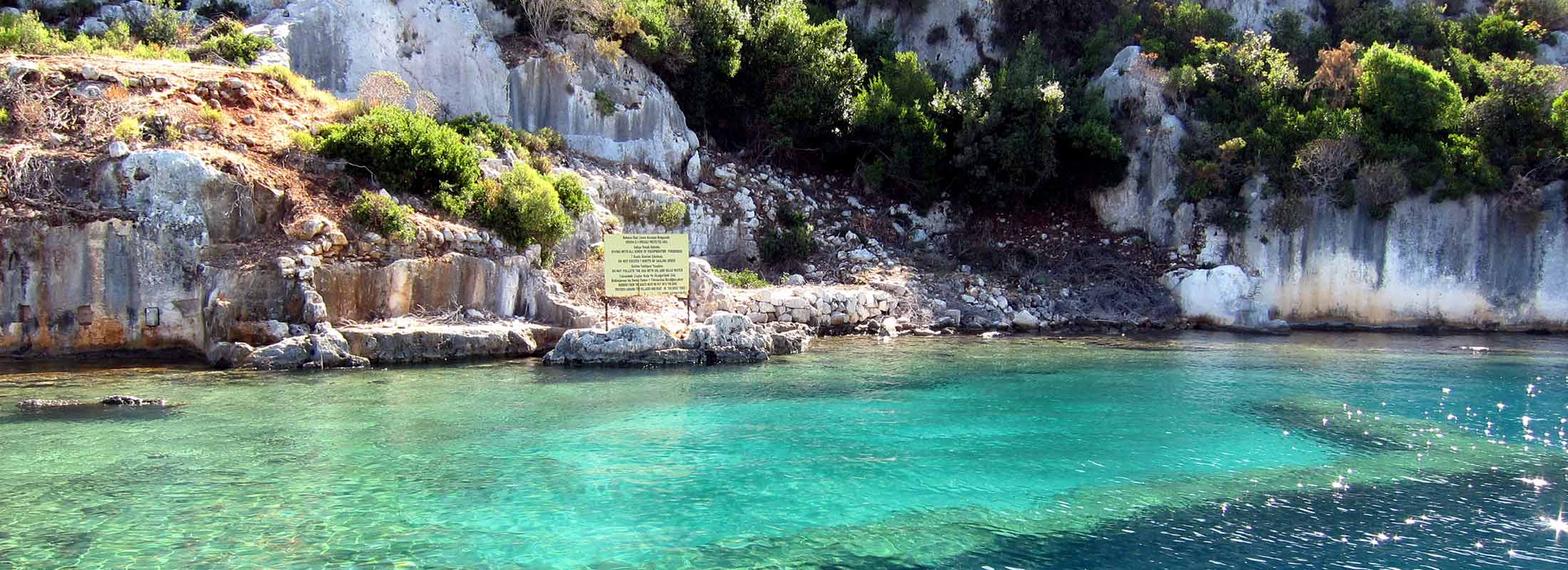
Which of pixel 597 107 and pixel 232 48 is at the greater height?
pixel 232 48

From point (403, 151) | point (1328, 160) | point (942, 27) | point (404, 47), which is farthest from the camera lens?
point (942, 27)

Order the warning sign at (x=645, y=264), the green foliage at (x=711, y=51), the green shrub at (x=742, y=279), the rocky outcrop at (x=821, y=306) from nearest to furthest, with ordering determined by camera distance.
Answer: the warning sign at (x=645, y=264), the rocky outcrop at (x=821, y=306), the green shrub at (x=742, y=279), the green foliage at (x=711, y=51)

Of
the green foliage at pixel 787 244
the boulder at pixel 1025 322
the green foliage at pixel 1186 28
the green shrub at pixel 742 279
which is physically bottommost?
the boulder at pixel 1025 322

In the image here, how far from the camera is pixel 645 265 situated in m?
18.4

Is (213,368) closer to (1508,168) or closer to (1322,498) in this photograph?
(1322,498)

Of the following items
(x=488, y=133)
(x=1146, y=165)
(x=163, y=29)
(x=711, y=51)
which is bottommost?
(x=488, y=133)

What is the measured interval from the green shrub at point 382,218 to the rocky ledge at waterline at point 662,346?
13.4ft

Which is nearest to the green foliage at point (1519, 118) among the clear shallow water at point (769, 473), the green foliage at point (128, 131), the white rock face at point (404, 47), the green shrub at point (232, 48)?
the clear shallow water at point (769, 473)

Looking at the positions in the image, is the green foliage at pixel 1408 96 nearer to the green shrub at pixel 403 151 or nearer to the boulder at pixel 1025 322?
the boulder at pixel 1025 322

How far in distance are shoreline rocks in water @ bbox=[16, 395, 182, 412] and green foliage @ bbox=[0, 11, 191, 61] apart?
11.6m

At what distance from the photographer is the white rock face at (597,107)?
2673 cm

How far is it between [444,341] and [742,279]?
883 cm

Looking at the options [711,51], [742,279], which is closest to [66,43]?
[742,279]

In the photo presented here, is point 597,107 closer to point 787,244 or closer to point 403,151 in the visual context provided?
point 787,244
